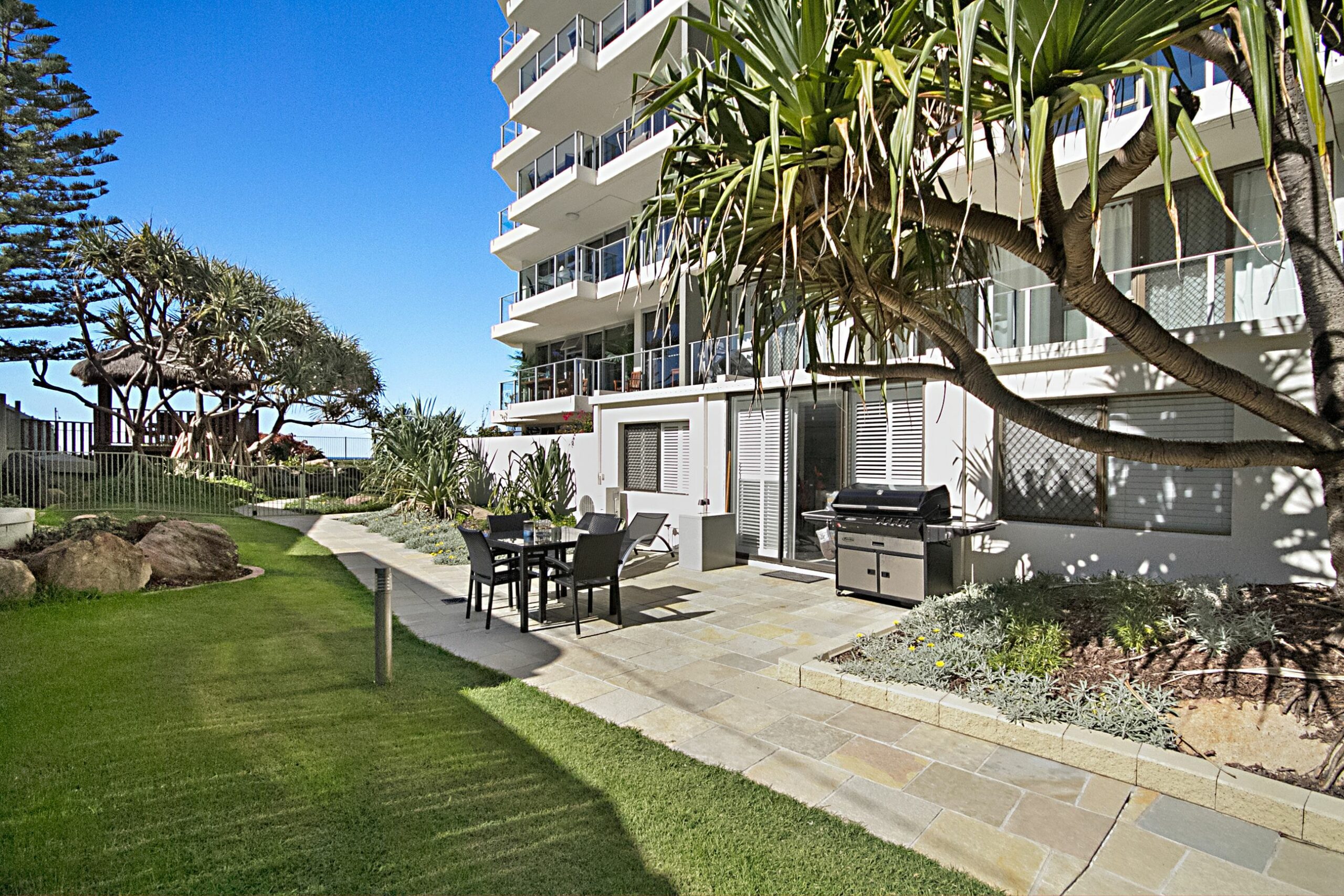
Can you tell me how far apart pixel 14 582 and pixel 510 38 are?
20.9 metres

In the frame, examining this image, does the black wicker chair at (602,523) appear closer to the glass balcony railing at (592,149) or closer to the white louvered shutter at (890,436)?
the white louvered shutter at (890,436)

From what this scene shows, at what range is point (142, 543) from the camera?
8477 mm

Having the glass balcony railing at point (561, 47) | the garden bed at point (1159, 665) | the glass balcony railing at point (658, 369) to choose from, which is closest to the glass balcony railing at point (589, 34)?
the glass balcony railing at point (561, 47)

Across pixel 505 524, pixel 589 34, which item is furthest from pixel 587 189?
pixel 505 524

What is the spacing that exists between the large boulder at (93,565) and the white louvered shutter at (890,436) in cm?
914

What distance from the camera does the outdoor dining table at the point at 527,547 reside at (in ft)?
21.2

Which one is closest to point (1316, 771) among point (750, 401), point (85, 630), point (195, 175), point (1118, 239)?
point (1118, 239)

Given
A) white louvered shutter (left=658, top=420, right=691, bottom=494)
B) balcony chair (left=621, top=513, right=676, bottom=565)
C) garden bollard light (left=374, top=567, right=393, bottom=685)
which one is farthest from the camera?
white louvered shutter (left=658, top=420, right=691, bottom=494)

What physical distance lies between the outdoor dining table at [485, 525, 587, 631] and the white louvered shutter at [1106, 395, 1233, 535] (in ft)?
19.9

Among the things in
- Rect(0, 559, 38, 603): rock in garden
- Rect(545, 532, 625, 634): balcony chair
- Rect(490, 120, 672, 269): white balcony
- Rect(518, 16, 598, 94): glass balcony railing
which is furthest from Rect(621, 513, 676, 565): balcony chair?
Rect(518, 16, 598, 94): glass balcony railing

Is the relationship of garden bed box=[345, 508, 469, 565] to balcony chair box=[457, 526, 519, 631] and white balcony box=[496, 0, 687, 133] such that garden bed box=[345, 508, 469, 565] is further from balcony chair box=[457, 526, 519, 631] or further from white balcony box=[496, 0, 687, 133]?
white balcony box=[496, 0, 687, 133]

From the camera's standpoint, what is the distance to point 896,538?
7.50 metres

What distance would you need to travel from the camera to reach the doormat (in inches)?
363

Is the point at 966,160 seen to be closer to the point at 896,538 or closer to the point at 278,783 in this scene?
the point at 278,783
